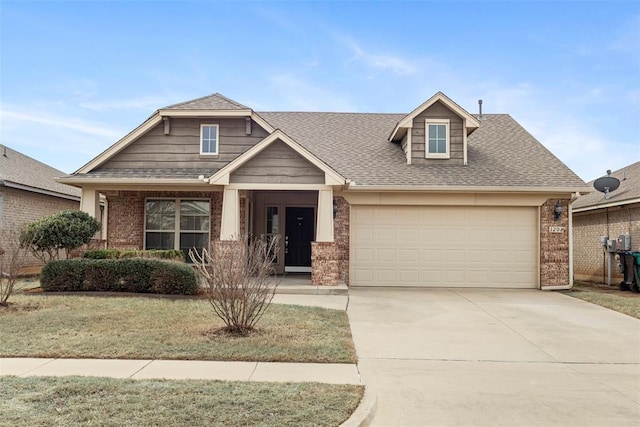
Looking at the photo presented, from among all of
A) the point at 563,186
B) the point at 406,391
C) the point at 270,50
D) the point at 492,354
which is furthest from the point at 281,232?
the point at 406,391

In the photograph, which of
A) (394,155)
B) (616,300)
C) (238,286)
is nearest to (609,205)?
(616,300)

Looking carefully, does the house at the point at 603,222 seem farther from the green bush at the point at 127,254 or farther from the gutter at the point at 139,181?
the green bush at the point at 127,254

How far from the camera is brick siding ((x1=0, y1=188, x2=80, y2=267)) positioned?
15.2 m

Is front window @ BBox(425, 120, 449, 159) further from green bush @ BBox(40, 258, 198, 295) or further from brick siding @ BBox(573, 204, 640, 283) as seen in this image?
green bush @ BBox(40, 258, 198, 295)

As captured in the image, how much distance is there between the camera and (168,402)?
4.09m

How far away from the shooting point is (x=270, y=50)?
13.2m

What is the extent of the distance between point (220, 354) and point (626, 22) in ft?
40.5

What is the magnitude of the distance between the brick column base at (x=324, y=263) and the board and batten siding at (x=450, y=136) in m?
4.57

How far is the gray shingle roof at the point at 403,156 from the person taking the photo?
43.9 feet

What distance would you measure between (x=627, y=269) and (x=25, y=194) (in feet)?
69.6

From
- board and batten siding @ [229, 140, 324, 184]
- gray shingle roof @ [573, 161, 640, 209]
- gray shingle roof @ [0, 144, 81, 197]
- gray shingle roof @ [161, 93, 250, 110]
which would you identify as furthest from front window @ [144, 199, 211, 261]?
gray shingle roof @ [573, 161, 640, 209]

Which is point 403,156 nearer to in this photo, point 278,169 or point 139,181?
point 278,169

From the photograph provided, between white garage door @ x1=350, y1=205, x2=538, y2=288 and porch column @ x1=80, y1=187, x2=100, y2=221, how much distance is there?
7912mm

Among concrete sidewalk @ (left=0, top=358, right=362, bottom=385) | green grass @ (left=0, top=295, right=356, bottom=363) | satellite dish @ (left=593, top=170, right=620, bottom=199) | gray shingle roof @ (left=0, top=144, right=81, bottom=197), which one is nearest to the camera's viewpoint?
concrete sidewalk @ (left=0, top=358, right=362, bottom=385)
